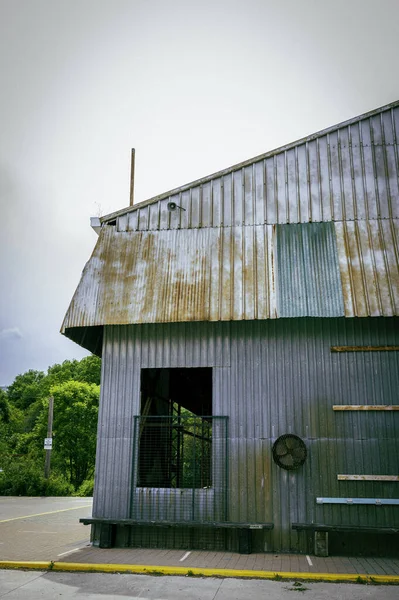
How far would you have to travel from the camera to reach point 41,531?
14.9 meters

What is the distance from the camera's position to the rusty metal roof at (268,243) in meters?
12.1

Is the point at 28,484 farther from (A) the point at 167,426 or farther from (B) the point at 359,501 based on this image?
(B) the point at 359,501

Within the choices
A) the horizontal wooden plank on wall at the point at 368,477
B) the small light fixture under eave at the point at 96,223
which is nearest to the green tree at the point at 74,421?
the small light fixture under eave at the point at 96,223

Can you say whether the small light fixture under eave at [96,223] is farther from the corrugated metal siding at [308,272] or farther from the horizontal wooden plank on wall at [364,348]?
the horizontal wooden plank on wall at [364,348]

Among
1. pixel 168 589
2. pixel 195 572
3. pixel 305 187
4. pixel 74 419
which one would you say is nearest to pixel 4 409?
pixel 74 419

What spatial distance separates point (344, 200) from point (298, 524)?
7391 millimetres

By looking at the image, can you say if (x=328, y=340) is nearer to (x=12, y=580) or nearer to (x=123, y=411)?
(x=123, y=411)

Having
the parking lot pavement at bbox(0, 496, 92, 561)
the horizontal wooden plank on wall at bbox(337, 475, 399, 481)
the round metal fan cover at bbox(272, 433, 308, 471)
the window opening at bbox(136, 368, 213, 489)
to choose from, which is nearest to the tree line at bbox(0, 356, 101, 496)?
the parking lot pavement at bbox(0, 496, 92, 561)

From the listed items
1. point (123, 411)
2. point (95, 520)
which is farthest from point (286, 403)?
point (95, 520)

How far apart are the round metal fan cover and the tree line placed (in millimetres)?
22426

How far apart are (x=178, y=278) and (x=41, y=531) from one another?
8.19 m

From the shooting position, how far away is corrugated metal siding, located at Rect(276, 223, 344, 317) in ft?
38.8

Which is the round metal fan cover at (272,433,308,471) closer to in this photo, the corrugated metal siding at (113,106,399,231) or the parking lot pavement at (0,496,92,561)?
the parking lot pavement at (0,496,92,561)

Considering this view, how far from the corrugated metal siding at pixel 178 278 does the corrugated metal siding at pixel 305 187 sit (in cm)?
42
